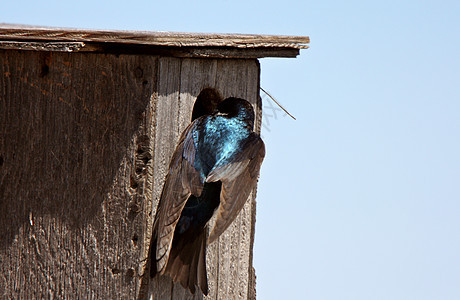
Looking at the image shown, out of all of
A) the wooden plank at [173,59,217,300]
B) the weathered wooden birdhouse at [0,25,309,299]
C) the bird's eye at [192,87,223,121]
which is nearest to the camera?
the weathered wooden birdhouse at [0,25,309,299]

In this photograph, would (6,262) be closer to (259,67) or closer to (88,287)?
(88,287)

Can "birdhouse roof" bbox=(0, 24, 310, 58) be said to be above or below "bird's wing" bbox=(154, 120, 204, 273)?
above

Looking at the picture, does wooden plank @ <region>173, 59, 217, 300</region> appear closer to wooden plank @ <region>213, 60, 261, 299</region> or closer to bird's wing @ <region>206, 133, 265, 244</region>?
wooden plank @ <region>213, 60, 261, 299</region>

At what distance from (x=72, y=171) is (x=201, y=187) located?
57cm

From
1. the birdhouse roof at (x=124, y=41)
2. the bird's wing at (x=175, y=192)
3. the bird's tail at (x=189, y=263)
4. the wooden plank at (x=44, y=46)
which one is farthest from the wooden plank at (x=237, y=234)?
the wooden plank at (x=44, y=46)

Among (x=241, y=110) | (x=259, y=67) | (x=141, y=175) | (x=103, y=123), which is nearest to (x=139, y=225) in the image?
(x=141, y=175)

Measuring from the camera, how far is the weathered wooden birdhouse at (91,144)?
11.6ft

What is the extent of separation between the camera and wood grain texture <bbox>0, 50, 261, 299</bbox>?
3562 millimetres

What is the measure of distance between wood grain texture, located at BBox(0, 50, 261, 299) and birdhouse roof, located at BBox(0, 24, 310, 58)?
0.05m

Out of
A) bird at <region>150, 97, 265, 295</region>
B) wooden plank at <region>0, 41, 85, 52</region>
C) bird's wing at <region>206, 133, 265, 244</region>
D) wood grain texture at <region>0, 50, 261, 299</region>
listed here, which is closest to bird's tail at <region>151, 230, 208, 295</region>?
bird at <region>150, 97, 265, 295</region>

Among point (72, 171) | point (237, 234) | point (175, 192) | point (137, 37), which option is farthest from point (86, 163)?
point (237, 234)

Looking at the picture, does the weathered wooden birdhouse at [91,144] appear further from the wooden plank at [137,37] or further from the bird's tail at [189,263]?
the bird's tail at [189,263]

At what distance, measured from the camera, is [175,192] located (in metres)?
3.40

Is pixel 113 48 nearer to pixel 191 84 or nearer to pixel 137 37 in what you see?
pixel 137 37
